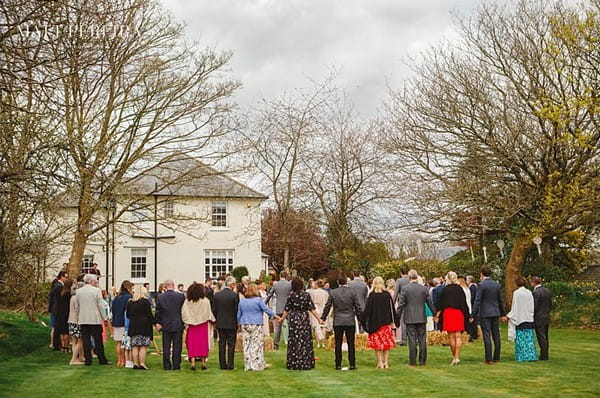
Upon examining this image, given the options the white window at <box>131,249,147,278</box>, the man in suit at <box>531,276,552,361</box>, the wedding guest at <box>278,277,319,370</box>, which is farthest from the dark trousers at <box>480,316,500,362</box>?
the white window at <box>131,249,147,278</box>

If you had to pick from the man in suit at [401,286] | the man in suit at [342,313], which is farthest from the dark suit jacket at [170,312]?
the man in suit at [401,286]

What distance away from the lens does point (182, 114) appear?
2738 centimetres

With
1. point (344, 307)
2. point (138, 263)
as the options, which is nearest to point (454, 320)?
point (344, 307)

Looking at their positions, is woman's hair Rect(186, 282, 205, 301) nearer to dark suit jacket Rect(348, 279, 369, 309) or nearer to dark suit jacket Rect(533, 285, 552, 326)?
dark suit jacket Rect(348, 279, 369, 309)

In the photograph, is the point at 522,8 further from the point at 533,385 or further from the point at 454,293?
the point at 533,385

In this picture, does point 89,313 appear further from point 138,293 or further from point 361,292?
point 361,292

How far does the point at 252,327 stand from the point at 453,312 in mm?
4208

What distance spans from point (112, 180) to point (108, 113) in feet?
9.57

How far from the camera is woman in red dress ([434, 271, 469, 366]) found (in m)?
15.7

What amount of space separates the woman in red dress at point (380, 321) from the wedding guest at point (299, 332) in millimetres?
1156

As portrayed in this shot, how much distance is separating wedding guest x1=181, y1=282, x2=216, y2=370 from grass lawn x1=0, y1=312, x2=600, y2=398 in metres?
0.53

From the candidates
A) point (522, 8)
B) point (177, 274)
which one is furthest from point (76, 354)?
point (177, 274)

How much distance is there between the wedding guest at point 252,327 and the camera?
15.5 m

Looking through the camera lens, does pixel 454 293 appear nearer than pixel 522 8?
Yes
